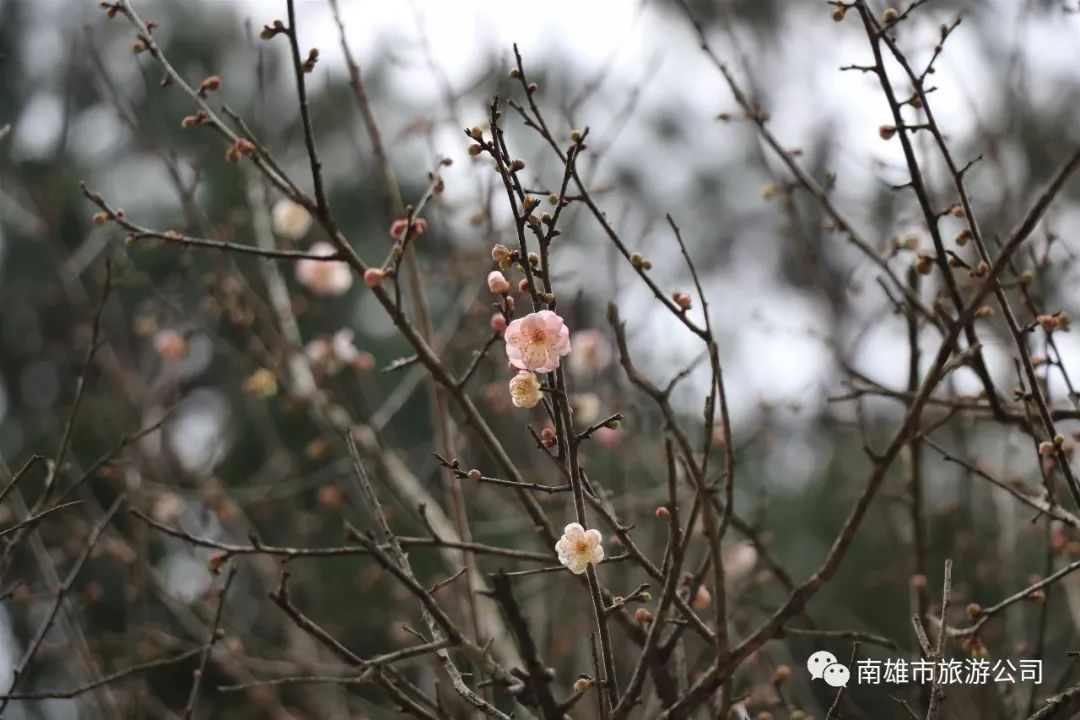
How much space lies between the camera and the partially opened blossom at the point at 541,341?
1419 millimetres

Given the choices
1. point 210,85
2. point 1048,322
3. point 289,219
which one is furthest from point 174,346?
point 1048,322

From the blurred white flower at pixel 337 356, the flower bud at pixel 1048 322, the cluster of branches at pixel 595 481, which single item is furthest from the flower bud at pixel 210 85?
the flower bud at pixel 1048 322

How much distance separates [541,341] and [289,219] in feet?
6.78

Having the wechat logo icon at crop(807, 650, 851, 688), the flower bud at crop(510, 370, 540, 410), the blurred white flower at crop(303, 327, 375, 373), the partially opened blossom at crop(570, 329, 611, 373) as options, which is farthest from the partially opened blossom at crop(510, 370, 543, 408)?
the partially opened blossom at crop(570, 329, 611, 373)

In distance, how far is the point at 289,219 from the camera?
3266 millimetres

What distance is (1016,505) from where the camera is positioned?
3607 millimetres

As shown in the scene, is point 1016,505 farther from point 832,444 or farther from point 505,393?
point 832,444

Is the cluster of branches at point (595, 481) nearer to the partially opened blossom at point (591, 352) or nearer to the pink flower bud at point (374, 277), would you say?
the pink flower bud at point (374, 277)

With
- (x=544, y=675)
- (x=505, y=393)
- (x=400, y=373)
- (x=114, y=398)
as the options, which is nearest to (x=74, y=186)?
(x=114, y=398)

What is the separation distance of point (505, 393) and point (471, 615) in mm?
1039

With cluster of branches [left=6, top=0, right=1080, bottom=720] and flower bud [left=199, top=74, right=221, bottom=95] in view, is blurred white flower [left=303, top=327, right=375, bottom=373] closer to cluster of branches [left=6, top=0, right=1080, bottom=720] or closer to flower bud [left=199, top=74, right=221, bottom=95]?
cluster of branches [left=6, top=0, right=1080, bottom=720]

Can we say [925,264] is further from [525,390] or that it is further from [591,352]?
[591,352]

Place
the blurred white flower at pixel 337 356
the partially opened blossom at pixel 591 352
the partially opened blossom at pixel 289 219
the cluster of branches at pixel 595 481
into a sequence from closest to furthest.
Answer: the cluster of branches at pixel 595 481 < the blurred white flower at pixel 337 356 < the partially opened blossom at pixel 289 219 < the partially opened blossom at pixel 591 352

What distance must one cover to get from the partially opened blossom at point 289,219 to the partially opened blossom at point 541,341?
197 centimetres
